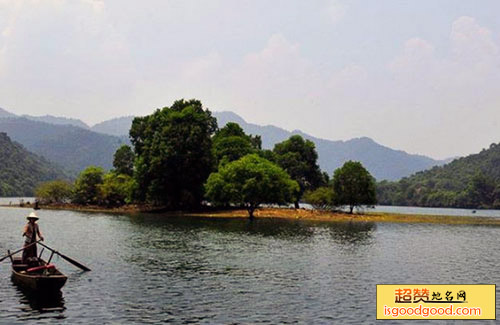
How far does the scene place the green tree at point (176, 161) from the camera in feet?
460

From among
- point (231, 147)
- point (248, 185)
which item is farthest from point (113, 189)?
point (248, 185)

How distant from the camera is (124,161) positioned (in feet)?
601

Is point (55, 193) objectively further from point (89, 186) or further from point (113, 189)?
point (113, 189)

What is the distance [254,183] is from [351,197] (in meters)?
32.2

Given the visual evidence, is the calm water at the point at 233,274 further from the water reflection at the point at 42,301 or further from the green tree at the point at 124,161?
the green tree at the point at 124,161

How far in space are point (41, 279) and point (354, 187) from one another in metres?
118

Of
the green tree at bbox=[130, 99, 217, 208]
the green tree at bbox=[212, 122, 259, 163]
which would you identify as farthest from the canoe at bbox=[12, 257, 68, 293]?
the green tree at bbox=[212, 122, 259, 163]

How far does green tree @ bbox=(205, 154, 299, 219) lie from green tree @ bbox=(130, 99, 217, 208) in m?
9.92

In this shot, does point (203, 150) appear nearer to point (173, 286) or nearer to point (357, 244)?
point (357, 244)

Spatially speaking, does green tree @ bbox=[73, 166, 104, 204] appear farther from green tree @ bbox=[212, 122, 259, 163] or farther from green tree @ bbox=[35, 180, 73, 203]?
green tree @ bbox=[212, 122, 259, 163]

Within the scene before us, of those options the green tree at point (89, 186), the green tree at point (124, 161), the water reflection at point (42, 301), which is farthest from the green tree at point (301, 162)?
the water reflection at point (42, 301)

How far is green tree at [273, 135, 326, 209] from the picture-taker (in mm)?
172125

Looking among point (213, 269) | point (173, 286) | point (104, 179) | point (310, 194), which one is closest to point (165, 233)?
point (213, 269)

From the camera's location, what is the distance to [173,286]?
40656 mm
